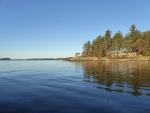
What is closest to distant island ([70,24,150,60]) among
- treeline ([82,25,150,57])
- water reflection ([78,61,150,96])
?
treeline ([82,25,150,57])

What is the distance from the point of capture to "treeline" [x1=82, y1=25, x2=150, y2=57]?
487ft

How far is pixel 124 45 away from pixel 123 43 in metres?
7.59

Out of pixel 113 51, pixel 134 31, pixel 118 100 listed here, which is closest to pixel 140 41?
pixel 134 31

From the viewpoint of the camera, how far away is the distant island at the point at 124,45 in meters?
148

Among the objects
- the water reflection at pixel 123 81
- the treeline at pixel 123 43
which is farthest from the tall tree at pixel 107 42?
the water reflection at pixel 123 81

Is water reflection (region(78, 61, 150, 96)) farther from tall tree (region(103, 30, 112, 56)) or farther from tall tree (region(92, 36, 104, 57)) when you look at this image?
tall tree (region(92, 36, 104, 57))

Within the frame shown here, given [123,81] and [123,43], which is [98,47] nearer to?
[123,43]

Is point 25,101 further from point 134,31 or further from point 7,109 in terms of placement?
point 134,31

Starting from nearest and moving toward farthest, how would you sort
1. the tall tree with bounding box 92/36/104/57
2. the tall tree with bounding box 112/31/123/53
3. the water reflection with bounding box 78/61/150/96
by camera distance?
1. the water reflection with bounding box 78/61/150/96
2. the tall tree with bounding box 112/31/123/53
3. the tall tree with bounding box 92/36/104/57

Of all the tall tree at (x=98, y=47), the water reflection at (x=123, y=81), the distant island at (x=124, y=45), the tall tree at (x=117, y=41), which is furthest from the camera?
the tall tree at (x=98, y=47)

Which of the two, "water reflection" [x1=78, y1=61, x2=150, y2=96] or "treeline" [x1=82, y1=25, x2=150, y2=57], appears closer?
"water reflection" [x1=78, y1=61, x2=150, y2=96]

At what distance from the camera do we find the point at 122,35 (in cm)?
17300

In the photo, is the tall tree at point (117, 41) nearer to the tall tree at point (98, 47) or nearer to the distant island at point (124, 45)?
the distant island at point (124, 45)

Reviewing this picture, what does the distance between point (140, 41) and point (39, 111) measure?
146m
